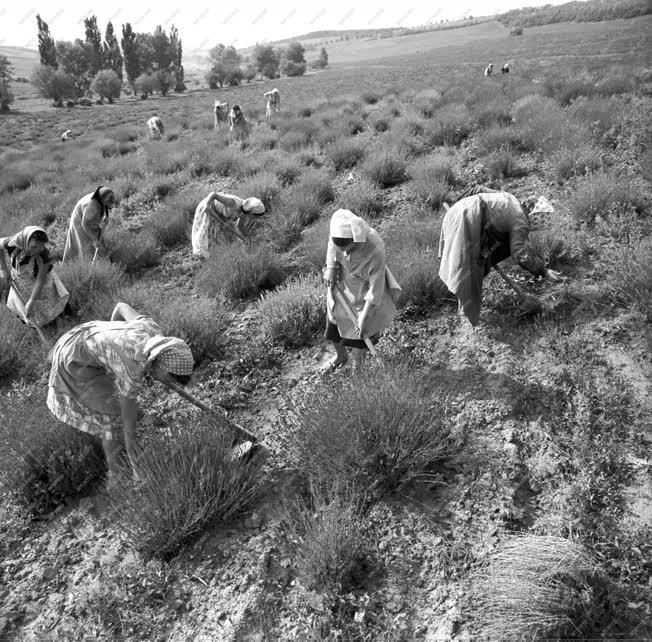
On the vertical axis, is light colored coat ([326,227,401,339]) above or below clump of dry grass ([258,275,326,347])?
above

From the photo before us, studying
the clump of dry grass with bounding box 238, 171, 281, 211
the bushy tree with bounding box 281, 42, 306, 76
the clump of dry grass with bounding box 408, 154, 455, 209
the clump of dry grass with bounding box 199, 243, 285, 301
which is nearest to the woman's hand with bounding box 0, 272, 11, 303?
the clump of dry grass with bounding box 199, 243, 285, 301

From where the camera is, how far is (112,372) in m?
2.87

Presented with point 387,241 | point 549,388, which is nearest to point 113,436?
point 549,388

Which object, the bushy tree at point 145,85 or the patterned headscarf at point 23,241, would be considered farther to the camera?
the bushy tree at point 145,85

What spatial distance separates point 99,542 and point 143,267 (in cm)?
512

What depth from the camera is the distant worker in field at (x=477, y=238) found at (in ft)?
12.4

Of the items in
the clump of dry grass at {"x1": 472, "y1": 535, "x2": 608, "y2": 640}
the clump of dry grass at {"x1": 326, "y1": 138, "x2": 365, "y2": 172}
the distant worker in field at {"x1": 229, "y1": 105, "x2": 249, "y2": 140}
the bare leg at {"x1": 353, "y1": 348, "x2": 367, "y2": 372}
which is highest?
the distant worker in field at {"x1": 229, "y1": 105, "x2": 249, "y2": 140}

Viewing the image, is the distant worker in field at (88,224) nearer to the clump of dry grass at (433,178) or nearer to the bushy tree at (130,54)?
the clump of dry grass at (433,178)

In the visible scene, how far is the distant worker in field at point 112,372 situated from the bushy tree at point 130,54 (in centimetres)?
7190

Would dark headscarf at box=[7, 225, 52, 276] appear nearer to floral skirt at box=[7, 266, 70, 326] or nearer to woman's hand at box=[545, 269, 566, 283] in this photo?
floral skirt at box=[7, 266, 70, 326]

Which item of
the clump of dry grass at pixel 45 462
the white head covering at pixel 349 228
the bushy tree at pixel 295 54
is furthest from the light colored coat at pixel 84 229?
the bushy tree at pixel 295 54

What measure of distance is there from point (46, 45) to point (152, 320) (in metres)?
75.1

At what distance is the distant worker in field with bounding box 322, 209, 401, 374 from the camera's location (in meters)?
3.47

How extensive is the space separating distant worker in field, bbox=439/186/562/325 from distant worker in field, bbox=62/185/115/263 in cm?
399
